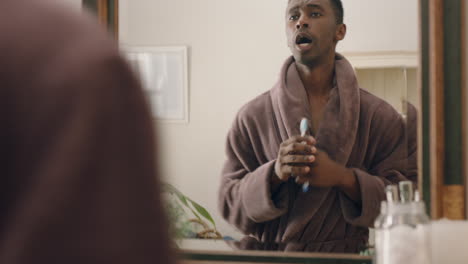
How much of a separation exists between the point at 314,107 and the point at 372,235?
313 mm

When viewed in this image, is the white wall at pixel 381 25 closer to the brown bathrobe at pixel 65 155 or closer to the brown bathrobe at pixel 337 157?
the brown bathrobe at pixel 337 157

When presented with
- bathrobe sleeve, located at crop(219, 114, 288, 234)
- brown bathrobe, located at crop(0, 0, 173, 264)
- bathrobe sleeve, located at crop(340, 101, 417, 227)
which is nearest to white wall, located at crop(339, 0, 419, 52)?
bathrobe sleeve, located at crop(340, 101, 417, 227)

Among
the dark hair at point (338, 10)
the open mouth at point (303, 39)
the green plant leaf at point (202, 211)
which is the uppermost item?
the dark hair at point (338, 10)

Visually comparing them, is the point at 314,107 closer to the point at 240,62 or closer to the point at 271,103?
the point at 271,103

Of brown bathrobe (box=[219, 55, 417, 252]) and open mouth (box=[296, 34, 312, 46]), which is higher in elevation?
open mouth (box=[296, 34, 312, 46])

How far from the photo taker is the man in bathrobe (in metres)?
1.42

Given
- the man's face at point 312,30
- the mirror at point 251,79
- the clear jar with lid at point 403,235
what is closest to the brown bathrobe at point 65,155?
the clear jar with lid at point 403,235

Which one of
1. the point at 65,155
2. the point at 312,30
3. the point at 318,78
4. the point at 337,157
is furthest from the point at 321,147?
the point at 65,155

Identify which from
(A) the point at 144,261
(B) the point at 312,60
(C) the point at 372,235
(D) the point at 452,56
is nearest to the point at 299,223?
(C) the point at 372,235

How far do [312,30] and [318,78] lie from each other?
0.11 m

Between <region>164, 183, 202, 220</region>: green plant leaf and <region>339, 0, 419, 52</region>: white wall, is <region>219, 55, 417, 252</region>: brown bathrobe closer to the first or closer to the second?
<region>339, 0, 419, 52</region>: white wall

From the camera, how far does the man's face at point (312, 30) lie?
144 cm

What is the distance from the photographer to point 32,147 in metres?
0.26

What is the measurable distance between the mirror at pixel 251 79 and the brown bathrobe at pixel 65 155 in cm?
111
